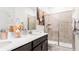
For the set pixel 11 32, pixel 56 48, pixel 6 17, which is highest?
pixel 6 17

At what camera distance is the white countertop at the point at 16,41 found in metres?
1.17

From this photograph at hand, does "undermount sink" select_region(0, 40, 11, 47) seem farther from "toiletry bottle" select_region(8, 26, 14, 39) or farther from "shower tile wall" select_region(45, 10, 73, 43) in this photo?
"shower tile wall" select_region(45, 10, 73, 43)

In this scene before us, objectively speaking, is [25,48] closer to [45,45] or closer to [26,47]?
[26,47]

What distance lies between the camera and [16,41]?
125 cm

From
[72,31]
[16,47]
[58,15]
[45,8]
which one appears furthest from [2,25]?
[72,31]

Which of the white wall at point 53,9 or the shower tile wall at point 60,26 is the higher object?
the white wall at point 53,9

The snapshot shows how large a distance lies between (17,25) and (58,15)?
A: 0.41 m

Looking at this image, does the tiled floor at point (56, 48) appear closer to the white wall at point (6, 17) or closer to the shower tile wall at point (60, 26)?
the shower tile wall at point (60, 26)

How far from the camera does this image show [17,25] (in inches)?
51.3

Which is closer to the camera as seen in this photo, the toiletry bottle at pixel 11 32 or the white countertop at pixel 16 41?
the white countertop at pixel 16 41

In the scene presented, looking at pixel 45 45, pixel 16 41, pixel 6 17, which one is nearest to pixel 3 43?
pixel 16 41

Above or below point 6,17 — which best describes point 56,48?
below

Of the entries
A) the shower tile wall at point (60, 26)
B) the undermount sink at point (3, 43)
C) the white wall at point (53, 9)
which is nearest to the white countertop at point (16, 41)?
the undermount sink at point (3, 43)
